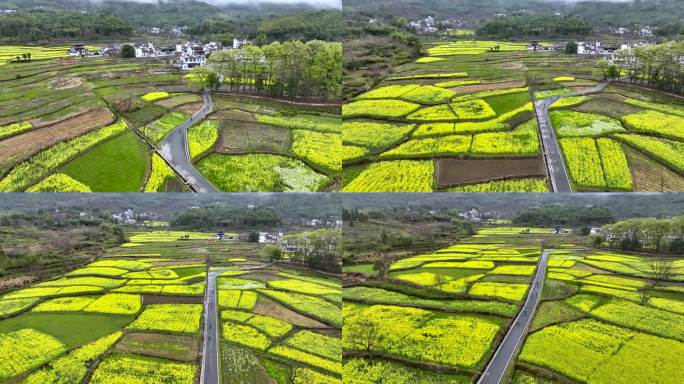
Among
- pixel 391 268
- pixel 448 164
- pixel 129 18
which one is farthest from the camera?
pixel 129 18

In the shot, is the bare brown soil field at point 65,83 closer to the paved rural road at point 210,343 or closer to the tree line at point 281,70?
the tree line at point 281,70

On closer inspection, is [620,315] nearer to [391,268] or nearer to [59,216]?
[391,268]

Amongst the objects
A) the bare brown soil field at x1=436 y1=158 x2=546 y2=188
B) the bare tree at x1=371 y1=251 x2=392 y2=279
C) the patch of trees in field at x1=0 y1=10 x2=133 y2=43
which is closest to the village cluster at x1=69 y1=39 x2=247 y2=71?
the patch of trees in field at x1=0 y1=10 x2=133 y2=43

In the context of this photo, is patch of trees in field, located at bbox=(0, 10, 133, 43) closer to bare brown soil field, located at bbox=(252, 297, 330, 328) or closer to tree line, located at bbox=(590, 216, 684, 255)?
bare brown soil field, located at bbox=(252, 297, 330, 328)

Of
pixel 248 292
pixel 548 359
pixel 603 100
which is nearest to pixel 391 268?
pixel 248 292

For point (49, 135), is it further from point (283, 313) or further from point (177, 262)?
point (283, 313)

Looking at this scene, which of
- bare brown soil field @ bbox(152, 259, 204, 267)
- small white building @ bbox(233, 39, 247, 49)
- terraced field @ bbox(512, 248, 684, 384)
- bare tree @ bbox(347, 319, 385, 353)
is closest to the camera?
terraced field @ bbox(512, 248, 684, 384)
